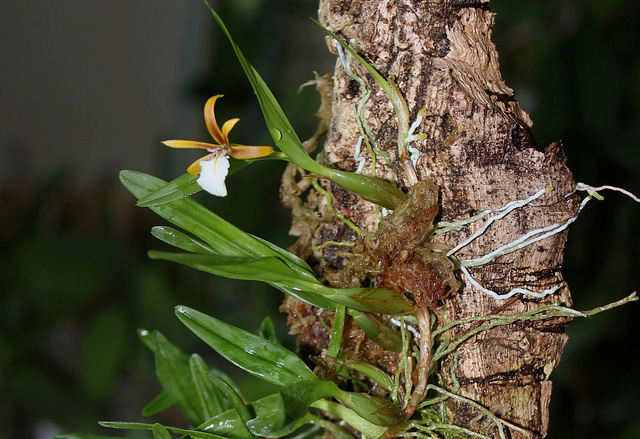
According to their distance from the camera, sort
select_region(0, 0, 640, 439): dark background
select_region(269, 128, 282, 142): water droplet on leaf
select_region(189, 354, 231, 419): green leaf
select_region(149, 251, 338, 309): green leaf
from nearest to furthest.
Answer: select_region(149, 251, 338, 309): green leaf → select_region(269, 128, 282, 142): water droplet on leaf → select_region(189, 354, 231, 419): green leaf → select_region(0, 0, 640, 439): dark background

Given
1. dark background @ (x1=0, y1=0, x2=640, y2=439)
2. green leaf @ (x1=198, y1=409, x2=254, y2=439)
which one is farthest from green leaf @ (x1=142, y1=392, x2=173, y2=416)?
dark background @ (x1=0, y1=0, x2=640, y2=439)

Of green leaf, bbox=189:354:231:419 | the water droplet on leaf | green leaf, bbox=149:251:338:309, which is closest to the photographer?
green leaf, bbox=149:251:338:309

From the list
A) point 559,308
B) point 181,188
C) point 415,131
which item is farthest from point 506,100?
point 181,188

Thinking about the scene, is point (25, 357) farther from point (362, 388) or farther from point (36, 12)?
point (36, 12)

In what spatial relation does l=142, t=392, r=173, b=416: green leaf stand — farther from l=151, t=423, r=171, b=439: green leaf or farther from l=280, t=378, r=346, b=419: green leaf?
l=280, t=378, r=346, b=419: green leaf

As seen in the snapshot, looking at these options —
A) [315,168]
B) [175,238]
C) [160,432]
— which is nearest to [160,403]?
[160,432]

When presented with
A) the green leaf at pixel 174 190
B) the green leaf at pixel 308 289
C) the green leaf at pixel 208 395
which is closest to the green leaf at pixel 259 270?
the green leaf at pixel 308 289
